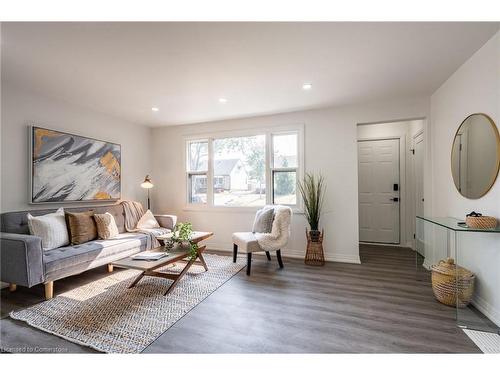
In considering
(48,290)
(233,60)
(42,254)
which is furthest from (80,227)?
(233,60)

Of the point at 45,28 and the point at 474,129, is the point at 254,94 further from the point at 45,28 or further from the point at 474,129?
the point at 474,129

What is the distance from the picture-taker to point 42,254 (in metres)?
2.28

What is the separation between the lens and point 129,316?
Result: 2.01 meters

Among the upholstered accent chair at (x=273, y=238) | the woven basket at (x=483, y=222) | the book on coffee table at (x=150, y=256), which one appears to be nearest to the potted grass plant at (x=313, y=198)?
the upholstered accent chair at (x=273, y=238)

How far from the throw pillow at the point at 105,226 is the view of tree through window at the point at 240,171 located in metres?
1.74

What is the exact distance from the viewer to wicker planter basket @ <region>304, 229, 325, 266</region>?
3420 mm

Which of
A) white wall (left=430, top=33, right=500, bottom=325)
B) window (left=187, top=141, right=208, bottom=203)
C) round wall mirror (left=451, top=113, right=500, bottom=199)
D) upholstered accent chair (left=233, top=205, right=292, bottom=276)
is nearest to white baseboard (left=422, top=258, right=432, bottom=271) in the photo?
white wall (left=430, top=33, right=500, bottom=325)

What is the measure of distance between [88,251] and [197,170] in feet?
7.63

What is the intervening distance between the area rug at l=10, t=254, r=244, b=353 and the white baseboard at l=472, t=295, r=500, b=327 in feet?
8.08

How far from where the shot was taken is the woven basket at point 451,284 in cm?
209

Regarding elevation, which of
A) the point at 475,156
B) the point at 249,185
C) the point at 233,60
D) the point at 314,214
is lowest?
the point at 314,214

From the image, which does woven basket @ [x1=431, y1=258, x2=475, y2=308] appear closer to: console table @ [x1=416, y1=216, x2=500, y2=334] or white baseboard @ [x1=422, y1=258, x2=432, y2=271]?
console table @ [x1=416, y1=216, x2=500, y2=334]

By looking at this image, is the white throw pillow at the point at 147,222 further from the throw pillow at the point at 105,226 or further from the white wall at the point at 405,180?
the white wall at the point at 405,180

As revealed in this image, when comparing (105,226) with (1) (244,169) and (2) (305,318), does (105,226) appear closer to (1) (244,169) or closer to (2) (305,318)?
(1) (244,169)
